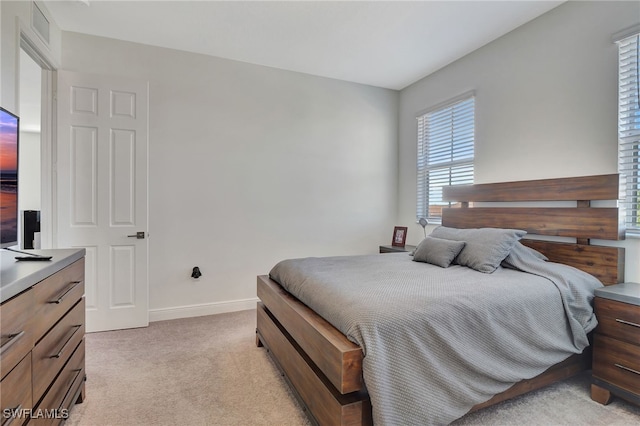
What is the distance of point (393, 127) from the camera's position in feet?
15.0

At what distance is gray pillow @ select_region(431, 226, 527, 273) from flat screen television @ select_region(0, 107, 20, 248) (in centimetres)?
270

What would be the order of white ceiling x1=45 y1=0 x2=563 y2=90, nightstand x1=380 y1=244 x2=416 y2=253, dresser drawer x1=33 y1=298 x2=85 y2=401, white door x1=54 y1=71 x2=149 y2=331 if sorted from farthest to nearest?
nightstand x1=380 y1=244 x2=416 y2=253
white door x1=54 y1=71 x2=149 y2=331
white ceiling x1=45 y1=0 x2=563 y2=90
dresser drawer x1=33 y1=298 x2=85 y2=401

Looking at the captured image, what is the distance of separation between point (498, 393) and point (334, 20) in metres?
2.97

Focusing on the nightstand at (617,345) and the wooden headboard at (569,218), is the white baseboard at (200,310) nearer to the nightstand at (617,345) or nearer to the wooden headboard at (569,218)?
the wooden headboard at (569,218)

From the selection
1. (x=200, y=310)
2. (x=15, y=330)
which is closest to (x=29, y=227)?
(x=200, y=310)

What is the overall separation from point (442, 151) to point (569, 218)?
5.39 ft

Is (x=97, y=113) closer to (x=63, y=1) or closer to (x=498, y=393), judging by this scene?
(x=63, y=1)

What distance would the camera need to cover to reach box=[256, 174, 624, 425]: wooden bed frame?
1426 mm

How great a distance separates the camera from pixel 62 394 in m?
1.56

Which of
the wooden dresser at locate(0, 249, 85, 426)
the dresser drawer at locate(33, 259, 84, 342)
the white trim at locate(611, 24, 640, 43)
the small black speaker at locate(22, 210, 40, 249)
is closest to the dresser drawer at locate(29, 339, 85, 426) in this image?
the wooden dresser at locate(0, 249, 85, 426)

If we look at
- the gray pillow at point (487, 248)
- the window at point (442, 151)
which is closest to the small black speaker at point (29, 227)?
the gray pillow at point (487, 248)

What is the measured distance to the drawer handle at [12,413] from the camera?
102 centimetres

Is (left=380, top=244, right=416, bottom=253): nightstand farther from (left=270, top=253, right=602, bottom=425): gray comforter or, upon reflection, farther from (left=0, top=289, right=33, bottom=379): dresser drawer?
(left=0, top=289, right=33, bottom=379): dresser drawer

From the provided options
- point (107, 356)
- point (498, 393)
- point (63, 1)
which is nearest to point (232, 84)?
point (63, 1)
